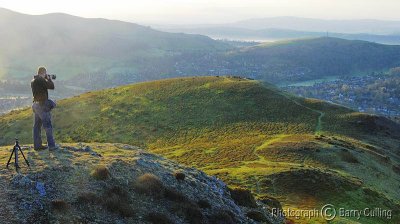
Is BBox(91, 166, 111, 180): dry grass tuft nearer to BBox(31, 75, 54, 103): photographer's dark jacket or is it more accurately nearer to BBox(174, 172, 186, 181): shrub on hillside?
BBox(174, 172, 186, 181): shrub on hillside

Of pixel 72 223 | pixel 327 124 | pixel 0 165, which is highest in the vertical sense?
pixel 0 165

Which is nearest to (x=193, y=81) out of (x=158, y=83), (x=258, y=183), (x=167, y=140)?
(x=158, y=83)

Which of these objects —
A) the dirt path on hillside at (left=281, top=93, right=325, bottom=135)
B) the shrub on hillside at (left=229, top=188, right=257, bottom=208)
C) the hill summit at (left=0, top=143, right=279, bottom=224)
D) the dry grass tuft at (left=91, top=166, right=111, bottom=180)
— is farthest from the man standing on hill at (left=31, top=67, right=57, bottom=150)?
the dirt path on hillside at (left=281, top=93, right=325, bottom=135)

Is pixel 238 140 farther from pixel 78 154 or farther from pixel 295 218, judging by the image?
pixel 78 154

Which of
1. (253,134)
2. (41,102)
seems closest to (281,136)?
(253,134)

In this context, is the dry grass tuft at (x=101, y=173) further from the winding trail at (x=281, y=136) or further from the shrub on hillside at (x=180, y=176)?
the winding trail at (x=281, y=136)

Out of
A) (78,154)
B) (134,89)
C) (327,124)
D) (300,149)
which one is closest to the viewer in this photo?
(78,154)
